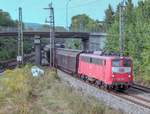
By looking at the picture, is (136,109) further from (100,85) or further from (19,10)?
(19,10)

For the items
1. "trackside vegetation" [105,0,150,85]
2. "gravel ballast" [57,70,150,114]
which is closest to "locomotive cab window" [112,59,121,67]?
"gravel ballast" [57,70,150,114]

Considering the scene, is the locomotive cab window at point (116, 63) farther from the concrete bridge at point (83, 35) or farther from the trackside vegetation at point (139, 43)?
the concrete bridge at point (83, 35)

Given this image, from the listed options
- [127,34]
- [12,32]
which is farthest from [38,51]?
[127,34]

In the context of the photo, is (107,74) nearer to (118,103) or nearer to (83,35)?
(118,103)

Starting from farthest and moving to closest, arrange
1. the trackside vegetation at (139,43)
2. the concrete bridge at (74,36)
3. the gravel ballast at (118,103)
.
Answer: the concrete bridge at (74,36) < the trackside vegetation at (139,43) < the gravel ballast at (118,103)

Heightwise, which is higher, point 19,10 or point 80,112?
point 19,10

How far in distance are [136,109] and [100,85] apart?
16915 mm

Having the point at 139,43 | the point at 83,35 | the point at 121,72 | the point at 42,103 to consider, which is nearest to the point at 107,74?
the point at 121,72

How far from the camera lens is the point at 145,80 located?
48500 millimetres

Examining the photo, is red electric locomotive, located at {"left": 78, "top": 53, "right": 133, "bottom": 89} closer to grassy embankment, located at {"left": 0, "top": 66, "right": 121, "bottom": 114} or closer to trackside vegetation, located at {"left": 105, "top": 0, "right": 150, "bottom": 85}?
grassy embankment, located at {"left": 0, "top": 66, "right": 121, "bottom": 114}

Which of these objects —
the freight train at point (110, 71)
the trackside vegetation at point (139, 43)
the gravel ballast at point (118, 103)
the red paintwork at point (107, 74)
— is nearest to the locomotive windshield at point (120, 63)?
the freight train at point (110, 71)

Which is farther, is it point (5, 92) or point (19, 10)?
point (19, 10)

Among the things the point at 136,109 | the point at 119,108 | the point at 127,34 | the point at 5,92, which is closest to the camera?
the point at 136,109

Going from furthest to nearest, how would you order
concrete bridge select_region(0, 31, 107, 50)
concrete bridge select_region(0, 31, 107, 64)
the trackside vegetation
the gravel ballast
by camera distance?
concrete bridge select_region(0, 31, 107, 50)
concrete bridge select_region(0, 31, 107, 64)
the trackside vegetation
the gravel ballast
